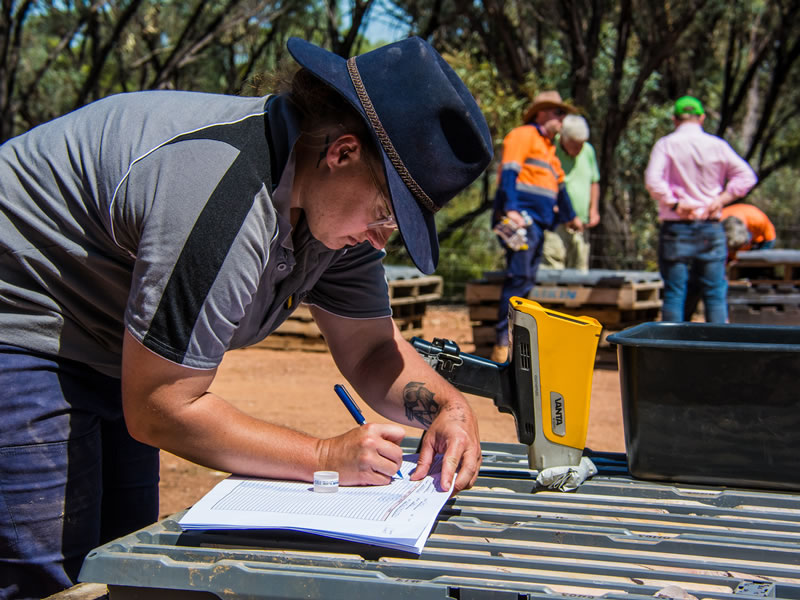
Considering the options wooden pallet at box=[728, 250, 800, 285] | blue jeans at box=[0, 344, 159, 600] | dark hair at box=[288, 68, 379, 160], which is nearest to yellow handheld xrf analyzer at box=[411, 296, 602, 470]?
dark hair at box=[288, 68, 379, 160]

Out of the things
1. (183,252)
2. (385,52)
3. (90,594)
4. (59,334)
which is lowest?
(90,594)

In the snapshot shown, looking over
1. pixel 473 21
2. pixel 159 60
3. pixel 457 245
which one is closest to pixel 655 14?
pixel 473 21

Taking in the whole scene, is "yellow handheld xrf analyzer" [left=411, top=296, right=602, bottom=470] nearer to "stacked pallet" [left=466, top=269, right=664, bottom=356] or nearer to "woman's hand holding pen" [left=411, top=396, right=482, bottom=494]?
"woman's hand holding pen" [left=411, top=396, right=482, bottom=494]

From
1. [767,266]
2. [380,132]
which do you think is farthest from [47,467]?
[767,266]

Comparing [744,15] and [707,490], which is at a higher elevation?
[744,15]

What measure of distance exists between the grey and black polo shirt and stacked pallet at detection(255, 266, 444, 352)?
629 cm

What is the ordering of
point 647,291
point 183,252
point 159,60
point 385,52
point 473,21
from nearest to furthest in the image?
point 183,252 < point 385,52 < point 647,291 < point 473,21 < point 159,60

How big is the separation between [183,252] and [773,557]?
3.80ft

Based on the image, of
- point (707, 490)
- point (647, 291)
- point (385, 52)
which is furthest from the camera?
point (647, 291)

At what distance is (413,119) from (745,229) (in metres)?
7.80

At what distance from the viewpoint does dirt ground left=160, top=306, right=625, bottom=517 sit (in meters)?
4.60

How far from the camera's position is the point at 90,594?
1.54 meters

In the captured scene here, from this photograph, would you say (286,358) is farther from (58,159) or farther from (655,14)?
(655,14)

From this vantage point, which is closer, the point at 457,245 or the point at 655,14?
the point at 655,14
